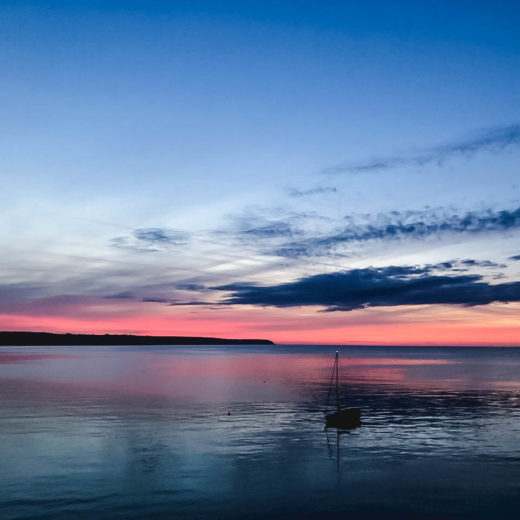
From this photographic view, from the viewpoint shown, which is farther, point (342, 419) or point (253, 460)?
point (342, 419)

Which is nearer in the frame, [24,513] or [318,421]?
[24,513]

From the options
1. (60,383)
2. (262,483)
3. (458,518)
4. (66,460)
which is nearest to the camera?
(458,518)

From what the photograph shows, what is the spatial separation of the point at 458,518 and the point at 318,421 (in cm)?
3006

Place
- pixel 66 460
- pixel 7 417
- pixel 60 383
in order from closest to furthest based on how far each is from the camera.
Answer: pixel 66 460, pixel 7 417, pixel 60 383

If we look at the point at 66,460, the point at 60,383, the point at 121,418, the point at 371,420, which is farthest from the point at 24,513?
the point at 60,383

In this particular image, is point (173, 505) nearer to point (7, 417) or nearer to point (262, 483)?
point (262, 483)

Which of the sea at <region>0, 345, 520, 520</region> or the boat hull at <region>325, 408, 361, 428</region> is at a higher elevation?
the boat hull at <region>325, 408, 361, 428</region>

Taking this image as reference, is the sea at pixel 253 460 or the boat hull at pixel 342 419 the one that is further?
the boat hull at pixel 342 419

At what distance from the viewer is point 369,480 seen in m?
34.2

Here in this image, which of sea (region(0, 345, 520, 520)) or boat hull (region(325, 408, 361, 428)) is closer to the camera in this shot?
sea (region(0, 345, 520, 520))

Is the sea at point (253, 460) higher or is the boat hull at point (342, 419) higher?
the boat hull at point (342, 419)

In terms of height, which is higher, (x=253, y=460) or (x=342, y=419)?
(x=342, y=419)

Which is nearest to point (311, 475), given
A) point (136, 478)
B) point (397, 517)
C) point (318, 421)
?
point (397, 517)

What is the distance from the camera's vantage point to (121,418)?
57.8 m
